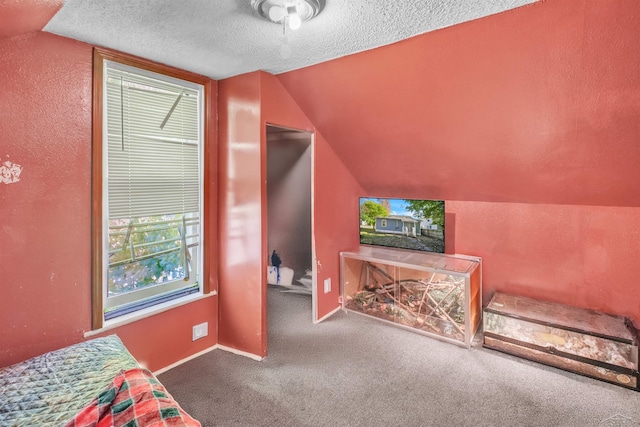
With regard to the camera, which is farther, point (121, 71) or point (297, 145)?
point (297, 145)

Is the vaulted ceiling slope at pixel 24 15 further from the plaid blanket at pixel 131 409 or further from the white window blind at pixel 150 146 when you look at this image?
the plaid blanket at pixel 131 409

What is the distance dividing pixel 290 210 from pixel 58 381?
2.86 m

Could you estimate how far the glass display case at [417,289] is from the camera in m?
2.77

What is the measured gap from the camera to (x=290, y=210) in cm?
415

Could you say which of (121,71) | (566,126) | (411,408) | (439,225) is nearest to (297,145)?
(439,225)

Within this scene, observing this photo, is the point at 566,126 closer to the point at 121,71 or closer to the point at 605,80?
the point at 605,80

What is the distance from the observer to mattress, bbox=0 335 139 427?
4.38 ft

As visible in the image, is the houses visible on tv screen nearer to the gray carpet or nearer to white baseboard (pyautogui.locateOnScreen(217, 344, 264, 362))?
the gray carpet

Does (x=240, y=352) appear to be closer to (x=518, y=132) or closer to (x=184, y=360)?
(x=184, y=360)

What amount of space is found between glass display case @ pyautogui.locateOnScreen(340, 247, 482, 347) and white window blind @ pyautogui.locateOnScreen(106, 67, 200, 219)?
5.61 ft

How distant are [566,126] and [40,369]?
3187mm

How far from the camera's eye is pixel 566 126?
207 cm

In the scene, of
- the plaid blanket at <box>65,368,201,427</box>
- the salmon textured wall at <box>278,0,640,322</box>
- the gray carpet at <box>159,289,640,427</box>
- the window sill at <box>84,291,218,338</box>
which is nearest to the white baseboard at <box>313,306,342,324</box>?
the gray carpet at <box>159,289,640,427</box>

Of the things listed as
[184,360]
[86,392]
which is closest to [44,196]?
[86,392]
